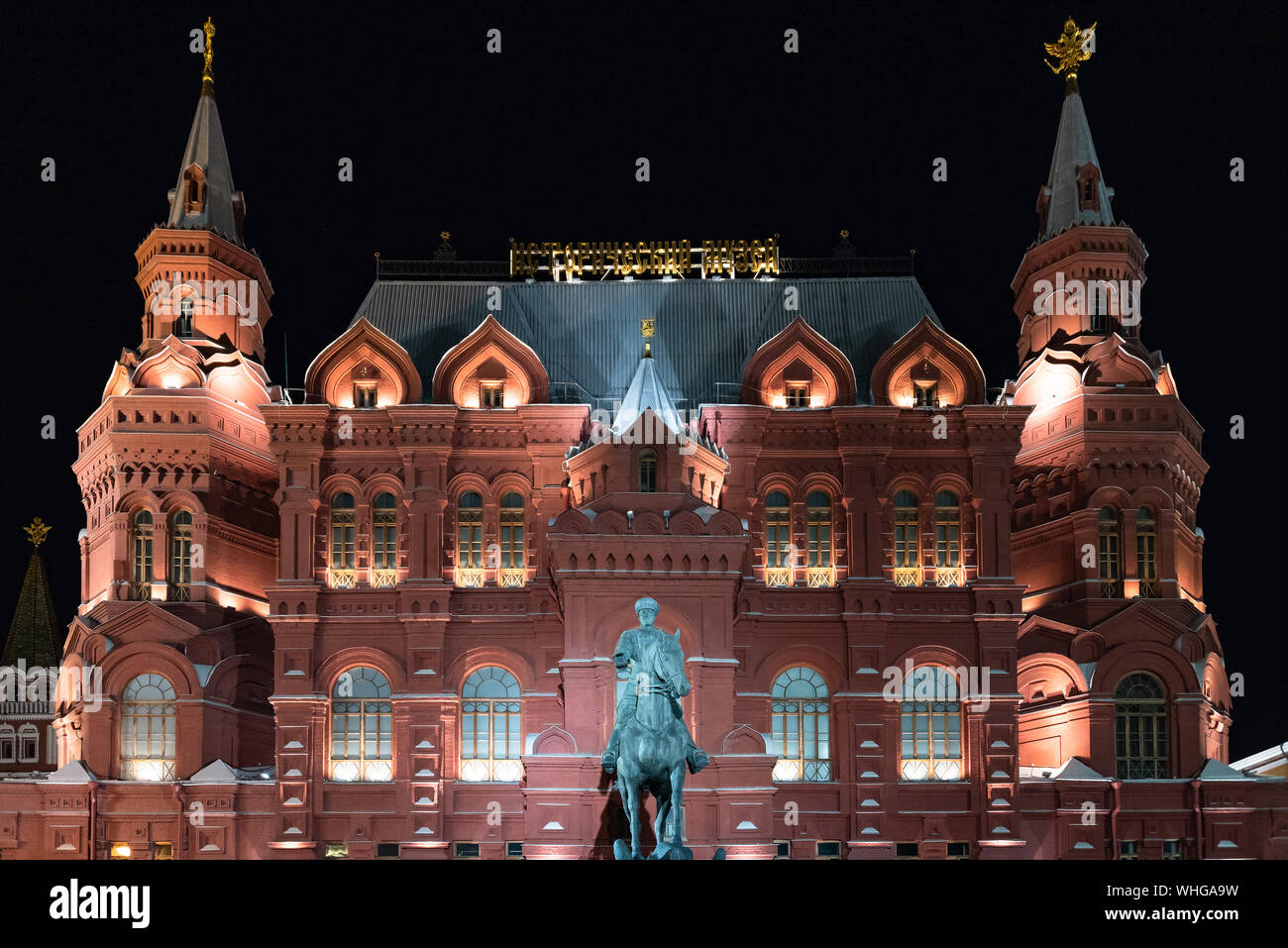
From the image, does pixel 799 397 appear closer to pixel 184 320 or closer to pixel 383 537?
pixel 383 537

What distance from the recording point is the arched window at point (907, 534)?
6462 cm

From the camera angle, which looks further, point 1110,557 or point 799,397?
point 799,397

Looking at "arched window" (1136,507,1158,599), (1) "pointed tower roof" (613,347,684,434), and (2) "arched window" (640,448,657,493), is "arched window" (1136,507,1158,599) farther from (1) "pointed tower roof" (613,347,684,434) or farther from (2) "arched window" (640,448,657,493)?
(2) "arched window" (640,448,657,493)

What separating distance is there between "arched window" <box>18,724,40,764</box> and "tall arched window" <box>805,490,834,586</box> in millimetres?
36168

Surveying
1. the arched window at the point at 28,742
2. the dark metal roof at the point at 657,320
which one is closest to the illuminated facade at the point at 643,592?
the dark metal roof at the point at 657,320

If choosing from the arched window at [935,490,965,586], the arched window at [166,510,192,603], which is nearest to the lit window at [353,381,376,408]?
the arched window at [166,510,192,603]

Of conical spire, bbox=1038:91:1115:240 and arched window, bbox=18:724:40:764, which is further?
arched window, bbox=18:724:40:764

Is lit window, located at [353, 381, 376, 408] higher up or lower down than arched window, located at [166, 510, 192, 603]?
higher up

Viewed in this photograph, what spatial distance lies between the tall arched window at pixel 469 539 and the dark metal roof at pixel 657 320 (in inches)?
202

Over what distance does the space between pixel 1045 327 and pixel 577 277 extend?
16.5 m

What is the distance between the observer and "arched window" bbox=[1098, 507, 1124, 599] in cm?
6531

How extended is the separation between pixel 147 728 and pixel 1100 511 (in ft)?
102

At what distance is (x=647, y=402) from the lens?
201 feet

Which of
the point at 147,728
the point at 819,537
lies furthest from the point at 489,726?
the point at 819,537
